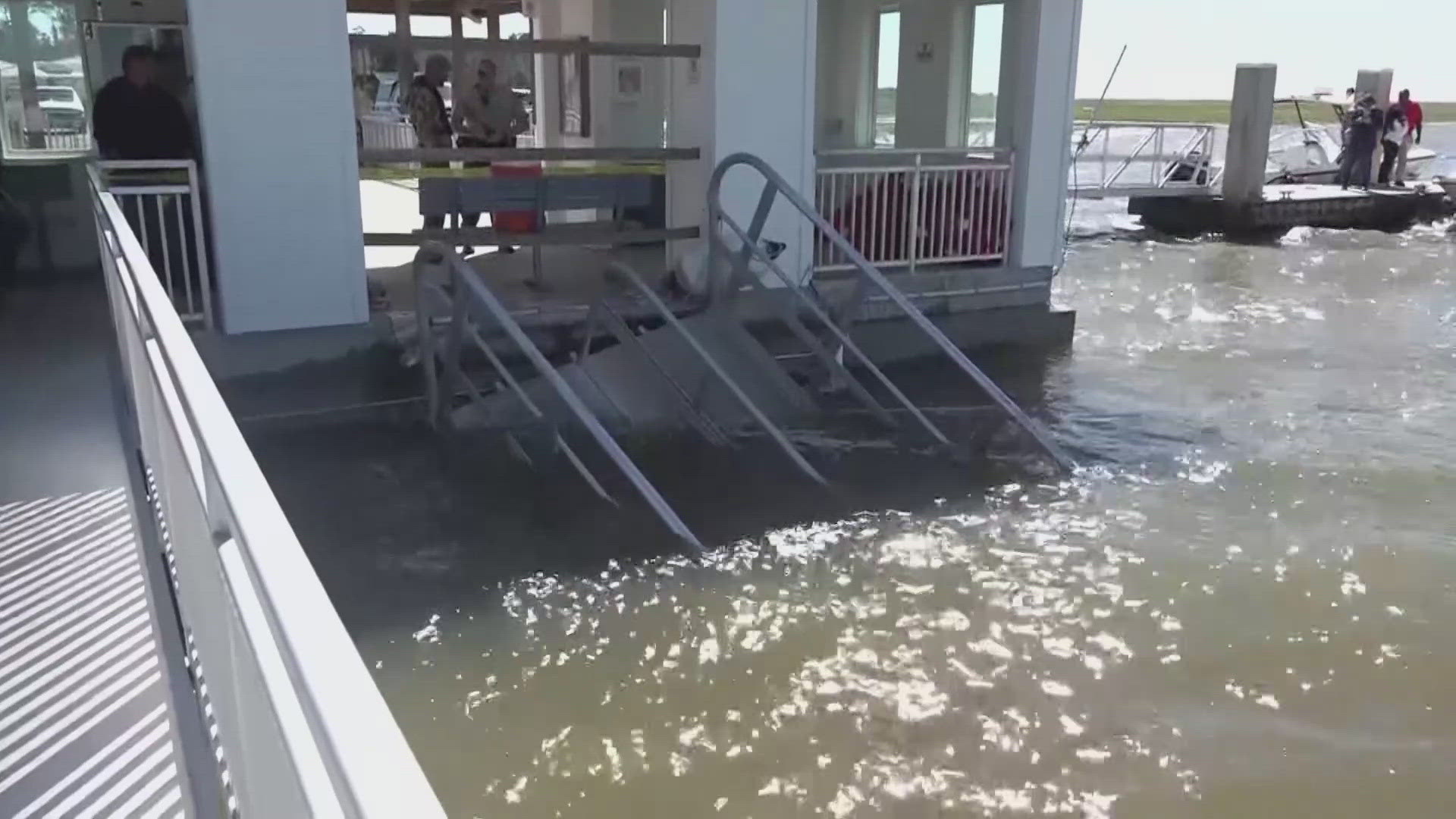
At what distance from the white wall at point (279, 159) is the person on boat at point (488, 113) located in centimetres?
213

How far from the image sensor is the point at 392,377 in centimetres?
799

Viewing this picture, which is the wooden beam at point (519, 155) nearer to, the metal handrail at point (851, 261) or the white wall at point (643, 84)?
the metal handrail at point (851, 261)

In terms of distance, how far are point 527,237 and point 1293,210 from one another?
14568mm

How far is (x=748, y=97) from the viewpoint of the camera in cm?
866

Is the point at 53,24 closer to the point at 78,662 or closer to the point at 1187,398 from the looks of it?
the point at 78,662

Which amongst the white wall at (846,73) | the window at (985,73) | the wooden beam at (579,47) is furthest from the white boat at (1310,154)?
the wooden beam at (579,47)

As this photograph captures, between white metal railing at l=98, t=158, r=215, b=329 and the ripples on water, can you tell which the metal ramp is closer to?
the ripples on water

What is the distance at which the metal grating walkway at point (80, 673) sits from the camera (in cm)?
270

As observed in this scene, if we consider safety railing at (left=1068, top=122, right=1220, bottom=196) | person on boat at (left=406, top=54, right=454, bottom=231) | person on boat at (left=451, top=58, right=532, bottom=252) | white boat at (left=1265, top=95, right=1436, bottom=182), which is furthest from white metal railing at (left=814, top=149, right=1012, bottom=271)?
white boat at (left=1265, top=95, right=1436, bottom=182)

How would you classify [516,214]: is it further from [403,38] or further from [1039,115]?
[1039,115]

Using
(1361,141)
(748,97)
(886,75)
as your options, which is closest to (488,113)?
(748,97)

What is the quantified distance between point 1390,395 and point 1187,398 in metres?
1.59

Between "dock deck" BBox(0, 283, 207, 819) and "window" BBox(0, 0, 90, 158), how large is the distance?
17.7 ft

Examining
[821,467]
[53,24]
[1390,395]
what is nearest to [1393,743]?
[821,467]
